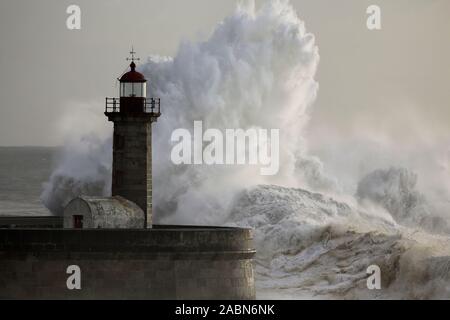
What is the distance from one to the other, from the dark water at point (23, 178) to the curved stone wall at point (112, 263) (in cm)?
2325

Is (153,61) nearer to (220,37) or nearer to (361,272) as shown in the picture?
(220,37)

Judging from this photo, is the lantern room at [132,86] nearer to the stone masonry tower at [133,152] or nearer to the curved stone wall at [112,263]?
the stone masonry tower at [133,152]

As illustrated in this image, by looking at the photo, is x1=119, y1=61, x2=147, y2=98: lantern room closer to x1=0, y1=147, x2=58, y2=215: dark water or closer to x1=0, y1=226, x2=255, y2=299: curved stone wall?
x1=0, y1=226, x2=255, y2=299: curved stone wall

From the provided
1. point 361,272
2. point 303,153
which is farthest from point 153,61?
point 361,272

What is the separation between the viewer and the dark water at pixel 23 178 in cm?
7056

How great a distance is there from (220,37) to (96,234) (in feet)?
65.4

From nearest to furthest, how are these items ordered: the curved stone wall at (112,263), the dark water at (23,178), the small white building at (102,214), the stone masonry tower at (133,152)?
the curved stone wall at (112,263)
the small white building at (102,214)
the stone masonry tower at (133,152)
the dark water at (23,178)

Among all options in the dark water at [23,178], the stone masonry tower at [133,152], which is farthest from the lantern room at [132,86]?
the dark water at [23,178]

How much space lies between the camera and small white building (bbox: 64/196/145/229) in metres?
33.6

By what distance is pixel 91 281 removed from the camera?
107ft

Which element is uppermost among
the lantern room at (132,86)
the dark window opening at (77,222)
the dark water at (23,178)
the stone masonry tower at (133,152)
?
the dark water at (23,178)

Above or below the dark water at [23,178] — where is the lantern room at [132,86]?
below

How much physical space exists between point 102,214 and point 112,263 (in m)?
1.40

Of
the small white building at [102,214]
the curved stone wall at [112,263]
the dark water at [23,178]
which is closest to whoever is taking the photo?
the curved stone wall at [112,263]
